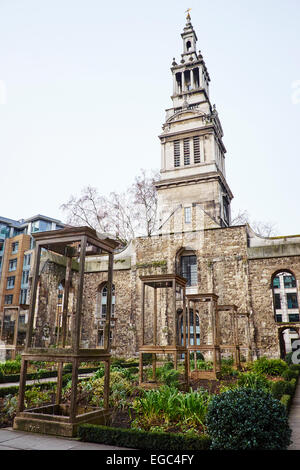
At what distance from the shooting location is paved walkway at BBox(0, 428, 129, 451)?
14.9 feet

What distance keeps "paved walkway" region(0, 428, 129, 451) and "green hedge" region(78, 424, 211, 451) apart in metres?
0.10

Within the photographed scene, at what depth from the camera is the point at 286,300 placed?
48219 mm

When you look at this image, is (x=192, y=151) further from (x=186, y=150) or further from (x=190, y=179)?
(x=190, y=179)

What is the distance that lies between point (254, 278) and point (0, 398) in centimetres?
1490

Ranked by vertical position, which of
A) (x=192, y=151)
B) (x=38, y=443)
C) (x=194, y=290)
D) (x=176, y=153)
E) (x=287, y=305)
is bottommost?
(x=38, y=443)

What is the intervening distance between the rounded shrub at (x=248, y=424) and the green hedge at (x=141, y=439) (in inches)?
9.6

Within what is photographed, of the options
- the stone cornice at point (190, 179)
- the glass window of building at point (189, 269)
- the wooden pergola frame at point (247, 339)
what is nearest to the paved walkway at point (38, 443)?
the wooden pergola frame at point (247, 339)

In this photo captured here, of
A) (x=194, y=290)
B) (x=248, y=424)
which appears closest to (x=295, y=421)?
(x=248, y=424)

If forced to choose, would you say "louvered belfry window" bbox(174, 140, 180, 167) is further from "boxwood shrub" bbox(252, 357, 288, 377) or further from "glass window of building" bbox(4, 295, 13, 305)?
"glass window of building" bbox(4, 295, 13, 305)

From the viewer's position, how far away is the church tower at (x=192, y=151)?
2550 cm

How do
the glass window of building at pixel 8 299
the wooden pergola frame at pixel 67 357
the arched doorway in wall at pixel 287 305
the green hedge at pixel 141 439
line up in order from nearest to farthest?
the green hedge at pixel 141 439 < the wooden pergola frame at pixel 67 357 < the glass window of building at pixel 8 299 < the arched doorway in wall at pixel 287 305

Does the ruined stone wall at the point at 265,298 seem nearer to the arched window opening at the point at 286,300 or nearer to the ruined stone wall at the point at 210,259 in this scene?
the ruined stone wall at the point at 210,259

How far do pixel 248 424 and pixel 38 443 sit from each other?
280 cm

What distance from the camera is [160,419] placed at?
19.5 ft
